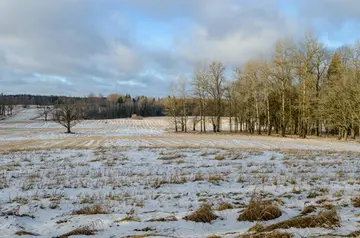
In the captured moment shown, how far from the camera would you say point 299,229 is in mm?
3834

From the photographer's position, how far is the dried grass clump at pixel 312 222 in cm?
393

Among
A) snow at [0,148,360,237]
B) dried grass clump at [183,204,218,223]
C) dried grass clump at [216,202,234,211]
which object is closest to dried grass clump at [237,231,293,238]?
snow at [0,148,360,237]

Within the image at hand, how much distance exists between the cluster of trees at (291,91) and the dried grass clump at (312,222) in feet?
112

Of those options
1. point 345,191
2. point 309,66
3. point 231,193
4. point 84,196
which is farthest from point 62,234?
point 309,66

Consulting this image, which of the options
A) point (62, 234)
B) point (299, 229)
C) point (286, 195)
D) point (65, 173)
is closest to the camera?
point (299, 229)

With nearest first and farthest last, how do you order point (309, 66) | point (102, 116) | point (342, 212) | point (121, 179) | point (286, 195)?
point (342, 212) < point (286, 195) < point (121, 179) < point (309, 66) < point (102, 116)

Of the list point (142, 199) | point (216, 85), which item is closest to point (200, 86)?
point (216, 85)

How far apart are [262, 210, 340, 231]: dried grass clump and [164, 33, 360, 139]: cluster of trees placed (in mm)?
34151

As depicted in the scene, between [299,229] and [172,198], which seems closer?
[299,229]

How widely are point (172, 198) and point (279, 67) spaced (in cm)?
4012

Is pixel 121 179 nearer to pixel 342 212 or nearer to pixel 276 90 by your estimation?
pixel 342 212

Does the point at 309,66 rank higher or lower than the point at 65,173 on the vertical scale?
higher

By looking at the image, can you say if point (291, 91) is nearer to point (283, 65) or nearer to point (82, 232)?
point (283, 65)

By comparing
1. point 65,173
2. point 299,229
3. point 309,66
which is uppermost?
point 309,66
